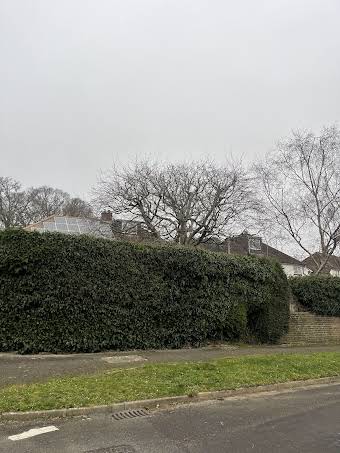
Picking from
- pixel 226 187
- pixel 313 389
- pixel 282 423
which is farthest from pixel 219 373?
pixel 226 187

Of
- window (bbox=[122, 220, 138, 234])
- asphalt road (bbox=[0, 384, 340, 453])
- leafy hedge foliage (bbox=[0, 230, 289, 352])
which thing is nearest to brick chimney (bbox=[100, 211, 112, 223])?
window (bbox=[122, 220, 138, 234])

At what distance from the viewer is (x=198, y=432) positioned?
237 inches

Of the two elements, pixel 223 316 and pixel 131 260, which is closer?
pixel 131 260

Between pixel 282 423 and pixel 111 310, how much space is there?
23.9 ft

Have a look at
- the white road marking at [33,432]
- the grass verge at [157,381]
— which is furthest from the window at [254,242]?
the white road marking at [33,432]

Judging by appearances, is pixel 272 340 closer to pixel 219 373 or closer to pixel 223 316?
pixel 223 316

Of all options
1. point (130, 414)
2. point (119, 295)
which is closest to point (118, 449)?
point (130, 414)

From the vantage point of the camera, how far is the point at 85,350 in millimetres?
12422

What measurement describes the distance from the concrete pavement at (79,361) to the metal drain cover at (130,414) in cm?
240

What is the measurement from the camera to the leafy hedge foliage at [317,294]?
19719mm

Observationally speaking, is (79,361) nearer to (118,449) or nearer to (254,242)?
(118,449)

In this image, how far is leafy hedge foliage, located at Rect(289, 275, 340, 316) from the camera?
19719 mm

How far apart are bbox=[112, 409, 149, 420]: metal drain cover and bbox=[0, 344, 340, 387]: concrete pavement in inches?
94.7

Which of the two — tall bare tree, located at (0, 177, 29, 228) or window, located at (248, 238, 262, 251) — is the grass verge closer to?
window, located at (248, 238, 262, 251)
